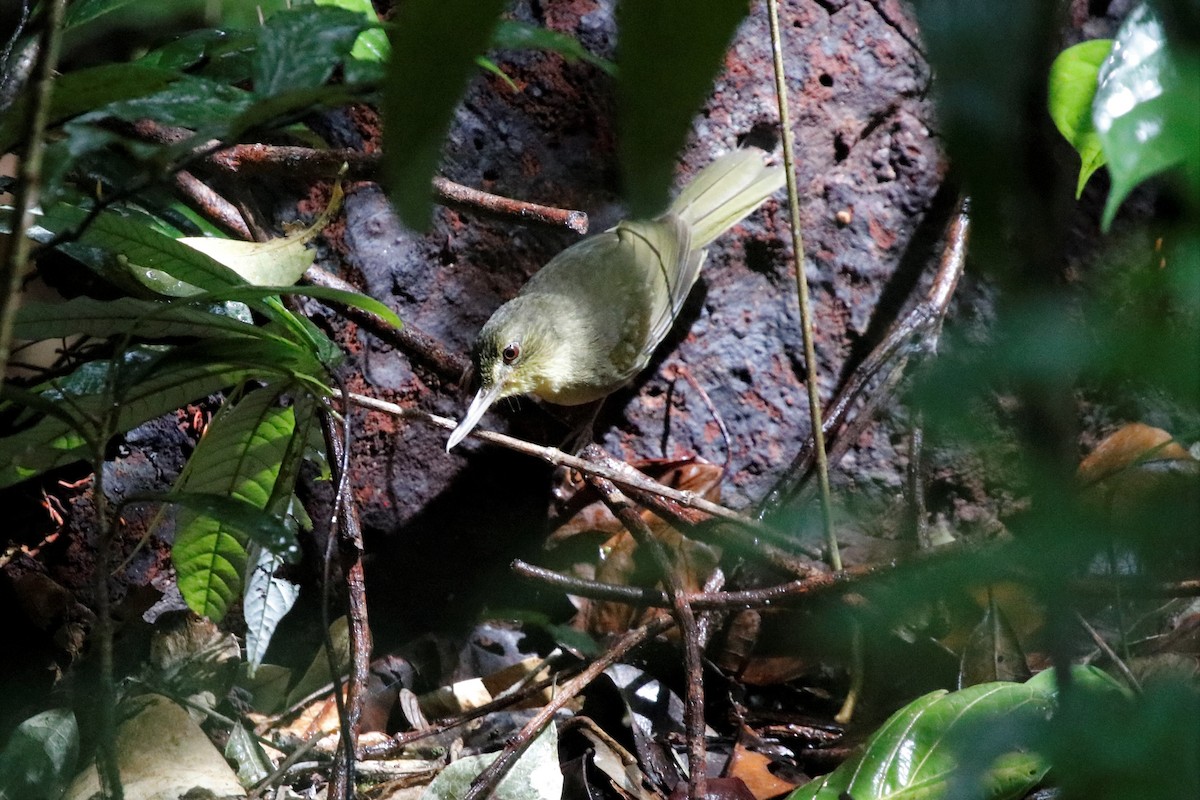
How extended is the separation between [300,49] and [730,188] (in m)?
2.21

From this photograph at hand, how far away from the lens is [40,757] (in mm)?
1665

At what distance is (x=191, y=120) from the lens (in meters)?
1.02

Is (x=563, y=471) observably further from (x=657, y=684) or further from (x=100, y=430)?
(x=100, y=430)

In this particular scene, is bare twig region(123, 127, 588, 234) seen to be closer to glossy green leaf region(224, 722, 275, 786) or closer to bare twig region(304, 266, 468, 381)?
bare twig region(304, 266, 468, 381)

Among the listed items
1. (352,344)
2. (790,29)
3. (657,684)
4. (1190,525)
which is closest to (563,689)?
(657,684)

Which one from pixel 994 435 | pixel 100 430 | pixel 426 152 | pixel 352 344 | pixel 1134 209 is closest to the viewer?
pixel 426 152

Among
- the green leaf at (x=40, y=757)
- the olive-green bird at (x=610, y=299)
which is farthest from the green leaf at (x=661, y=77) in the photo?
the olive-green bird at (x=610, y=299)

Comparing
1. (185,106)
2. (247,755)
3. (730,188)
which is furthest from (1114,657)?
(730,188)

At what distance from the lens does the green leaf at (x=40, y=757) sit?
1.64 m

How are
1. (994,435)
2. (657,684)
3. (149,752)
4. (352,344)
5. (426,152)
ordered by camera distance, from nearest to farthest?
(426,152)
(994,435)
(149,752)
(657,684)
(352,344)

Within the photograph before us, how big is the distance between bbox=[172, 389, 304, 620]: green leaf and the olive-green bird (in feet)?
3.53

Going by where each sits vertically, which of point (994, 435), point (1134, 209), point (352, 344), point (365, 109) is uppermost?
point (365, 109)

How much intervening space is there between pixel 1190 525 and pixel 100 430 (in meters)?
1.15

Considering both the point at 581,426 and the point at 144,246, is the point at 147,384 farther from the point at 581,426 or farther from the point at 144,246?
the point at 581,426
